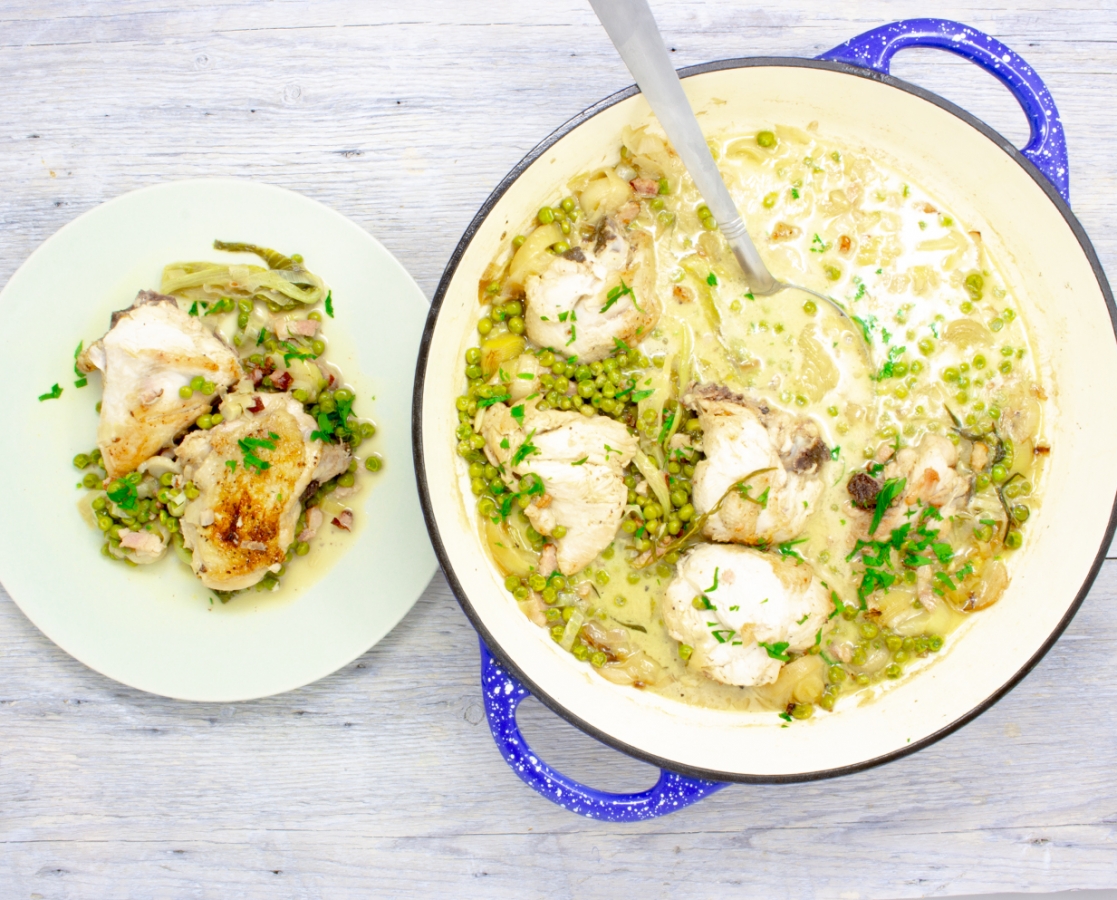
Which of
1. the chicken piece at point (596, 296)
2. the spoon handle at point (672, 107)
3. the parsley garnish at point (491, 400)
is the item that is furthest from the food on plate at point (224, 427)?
the spoon handle at point (672, 107)

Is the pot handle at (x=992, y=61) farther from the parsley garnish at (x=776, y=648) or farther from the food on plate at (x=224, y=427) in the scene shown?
the food on plate at (x=224, y=427)

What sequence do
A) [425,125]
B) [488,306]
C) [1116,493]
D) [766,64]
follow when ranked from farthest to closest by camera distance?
[425,125], [488,306], [1116,493], [766,64]

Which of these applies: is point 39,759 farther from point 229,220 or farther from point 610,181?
point 610,181

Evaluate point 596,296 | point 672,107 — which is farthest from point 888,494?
point 672,107

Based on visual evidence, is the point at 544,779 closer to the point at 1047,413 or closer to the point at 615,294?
the point at 615,294

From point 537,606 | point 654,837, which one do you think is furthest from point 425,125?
point 654,837

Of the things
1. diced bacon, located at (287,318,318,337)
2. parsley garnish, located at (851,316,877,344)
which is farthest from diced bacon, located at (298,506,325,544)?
parsley garnish, located at (851,316,877,344)

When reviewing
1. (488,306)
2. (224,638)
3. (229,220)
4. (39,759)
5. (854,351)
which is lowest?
(39,759)
